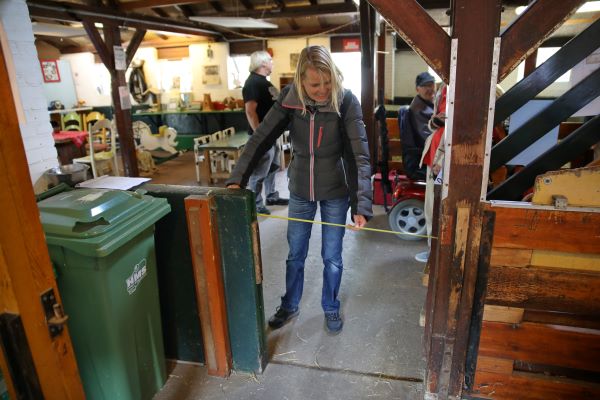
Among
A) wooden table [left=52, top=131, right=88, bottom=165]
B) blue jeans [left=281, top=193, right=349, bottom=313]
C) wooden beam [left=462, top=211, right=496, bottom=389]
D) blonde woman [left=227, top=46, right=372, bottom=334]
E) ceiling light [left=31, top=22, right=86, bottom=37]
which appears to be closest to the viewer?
wooden beam [left=462, top=211, right=496, bottom=389]

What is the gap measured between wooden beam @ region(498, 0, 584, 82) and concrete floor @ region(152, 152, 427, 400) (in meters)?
1.56

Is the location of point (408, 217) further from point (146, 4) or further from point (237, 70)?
point (237, 70)

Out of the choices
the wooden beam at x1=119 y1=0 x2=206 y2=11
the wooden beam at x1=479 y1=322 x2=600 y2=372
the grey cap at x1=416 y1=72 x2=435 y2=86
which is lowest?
the wooden beam at x1=479 y1=322 x2=600 y2=372

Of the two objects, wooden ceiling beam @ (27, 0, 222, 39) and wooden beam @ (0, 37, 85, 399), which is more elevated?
wooden ceiling beam @ (27, 0, 222, 39)

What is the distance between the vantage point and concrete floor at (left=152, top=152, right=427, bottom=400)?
2.09 meters

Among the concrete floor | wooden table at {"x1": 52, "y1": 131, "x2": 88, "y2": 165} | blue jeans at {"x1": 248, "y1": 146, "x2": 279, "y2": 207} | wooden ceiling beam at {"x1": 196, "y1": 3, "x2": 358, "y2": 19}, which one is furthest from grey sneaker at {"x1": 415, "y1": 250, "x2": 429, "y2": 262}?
wooden table at {"x1": 52, "y1": 131, "x2": 88, "y2": 165}

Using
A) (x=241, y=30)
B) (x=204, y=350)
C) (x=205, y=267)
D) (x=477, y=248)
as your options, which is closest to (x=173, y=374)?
(x=204, y=350)

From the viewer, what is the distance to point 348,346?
2.41m

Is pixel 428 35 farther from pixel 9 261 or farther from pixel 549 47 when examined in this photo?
pixel 549 47

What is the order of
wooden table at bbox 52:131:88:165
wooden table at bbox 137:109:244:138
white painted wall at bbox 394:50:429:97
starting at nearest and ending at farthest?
wooden table at bbox 52:131:88:165, white painted wall at bbox 394:50:429:97, wooden table at bbox 137:109:244:138

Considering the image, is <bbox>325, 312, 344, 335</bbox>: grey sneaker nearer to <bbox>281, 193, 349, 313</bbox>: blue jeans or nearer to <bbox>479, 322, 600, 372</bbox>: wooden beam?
<bbox>281, 193, 349, 313</bbox>: blue jeans

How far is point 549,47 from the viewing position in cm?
795

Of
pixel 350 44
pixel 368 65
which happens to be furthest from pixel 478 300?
pixel 350 44

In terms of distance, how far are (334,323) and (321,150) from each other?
1078 mm
